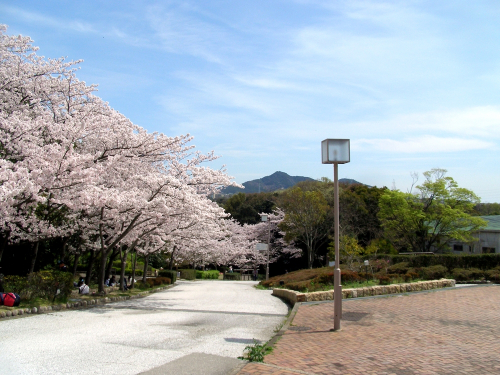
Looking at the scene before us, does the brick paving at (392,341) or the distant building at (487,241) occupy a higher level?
the distant building at (487,241)

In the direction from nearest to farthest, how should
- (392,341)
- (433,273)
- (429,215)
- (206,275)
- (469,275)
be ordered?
1. (392,341)
2. (433,273)
3. (469,275)
4. (429,215)
5. (206,275)

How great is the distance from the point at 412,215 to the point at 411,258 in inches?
411

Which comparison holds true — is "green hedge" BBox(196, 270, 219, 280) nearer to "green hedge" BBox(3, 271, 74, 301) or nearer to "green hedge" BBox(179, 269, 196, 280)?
"green hedge" BBox(179, 269, 196, 280)

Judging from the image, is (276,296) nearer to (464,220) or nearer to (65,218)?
(65,218)

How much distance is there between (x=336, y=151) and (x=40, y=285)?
9.66 m

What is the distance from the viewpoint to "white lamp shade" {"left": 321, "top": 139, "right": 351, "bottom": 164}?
9.18m

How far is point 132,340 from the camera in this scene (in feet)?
27.2

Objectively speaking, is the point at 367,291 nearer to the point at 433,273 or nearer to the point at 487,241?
the point at 433,273

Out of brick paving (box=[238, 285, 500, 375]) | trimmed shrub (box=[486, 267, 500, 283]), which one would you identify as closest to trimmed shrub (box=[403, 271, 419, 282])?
trimmed shrub (box=[486, 267, 500, 283])

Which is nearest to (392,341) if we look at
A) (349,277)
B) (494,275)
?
(349,277)

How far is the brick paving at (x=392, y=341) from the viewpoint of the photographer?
6082 mm

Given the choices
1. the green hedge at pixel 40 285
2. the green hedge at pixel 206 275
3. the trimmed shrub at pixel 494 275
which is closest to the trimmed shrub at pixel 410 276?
the trimmed shrub at pixel 494 275

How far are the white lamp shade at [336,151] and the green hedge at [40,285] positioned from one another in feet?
30.5

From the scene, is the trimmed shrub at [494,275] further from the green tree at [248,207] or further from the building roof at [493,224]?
the green tree at [248,207]
